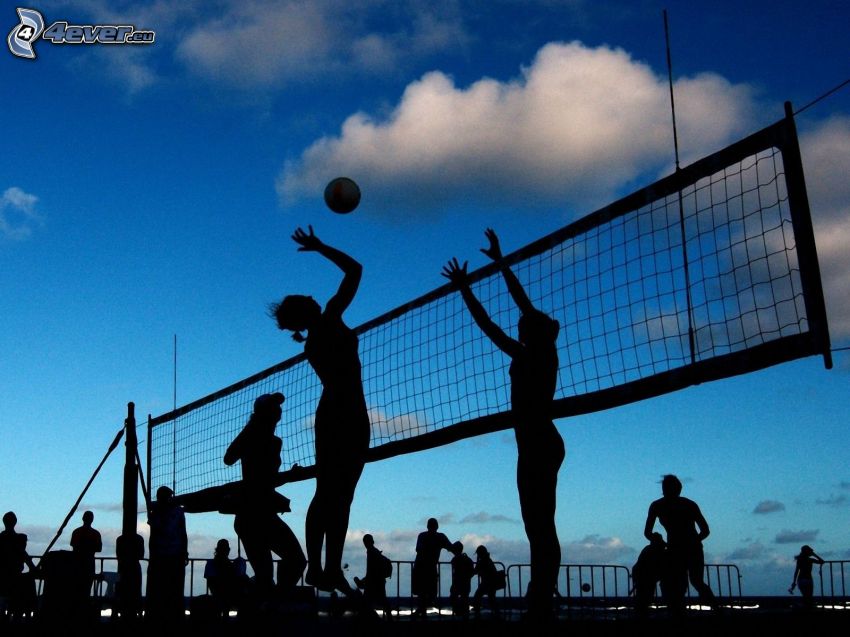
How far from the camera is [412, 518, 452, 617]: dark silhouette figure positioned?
597 inches

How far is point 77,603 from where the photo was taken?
27.6 ft

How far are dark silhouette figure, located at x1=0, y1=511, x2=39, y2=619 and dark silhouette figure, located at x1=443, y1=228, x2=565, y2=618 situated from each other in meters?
8.26

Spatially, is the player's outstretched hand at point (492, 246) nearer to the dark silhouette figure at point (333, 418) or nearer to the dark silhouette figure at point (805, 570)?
the dark silhouette figure at point (333, 418)

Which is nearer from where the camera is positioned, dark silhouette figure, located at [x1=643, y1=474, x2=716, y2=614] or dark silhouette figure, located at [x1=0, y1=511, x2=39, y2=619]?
dark silhouette figure, located at [x1=643, y1=474, x2=716, y2=614]

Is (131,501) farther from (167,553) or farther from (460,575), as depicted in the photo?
(460,575)

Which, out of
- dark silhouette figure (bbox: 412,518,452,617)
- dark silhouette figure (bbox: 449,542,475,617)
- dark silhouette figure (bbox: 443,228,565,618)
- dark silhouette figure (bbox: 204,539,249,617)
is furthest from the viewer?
dark silhouette figure (bbox: 449,542,475,617)

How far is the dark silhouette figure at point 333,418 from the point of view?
641 centimetres

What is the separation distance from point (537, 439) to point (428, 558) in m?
9.62

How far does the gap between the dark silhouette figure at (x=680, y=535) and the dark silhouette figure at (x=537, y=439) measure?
468 centimetres

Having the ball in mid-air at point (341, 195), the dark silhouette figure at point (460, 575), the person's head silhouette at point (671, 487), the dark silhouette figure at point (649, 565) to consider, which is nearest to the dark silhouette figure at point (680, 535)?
the person's head silhouette at point (671, 487)

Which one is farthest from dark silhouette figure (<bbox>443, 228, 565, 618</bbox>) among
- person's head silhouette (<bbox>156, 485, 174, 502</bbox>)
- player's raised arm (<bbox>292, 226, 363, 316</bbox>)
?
person's head silhouette (<bbox>156, 485, 174, 502</bbox>)

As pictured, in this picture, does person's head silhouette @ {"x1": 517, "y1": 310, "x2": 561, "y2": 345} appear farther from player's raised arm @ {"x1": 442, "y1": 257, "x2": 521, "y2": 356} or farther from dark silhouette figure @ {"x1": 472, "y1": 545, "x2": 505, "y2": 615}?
dark silhouette figure @ {"x1": 472, "y1": 545, "x2": 505, "y2": 615}

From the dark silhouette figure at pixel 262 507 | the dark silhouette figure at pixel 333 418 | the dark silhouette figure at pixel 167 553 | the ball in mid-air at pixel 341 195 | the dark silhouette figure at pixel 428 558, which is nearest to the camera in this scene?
the dark silhouette figure at pixel 333 418

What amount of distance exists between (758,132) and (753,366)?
5.84 ft
